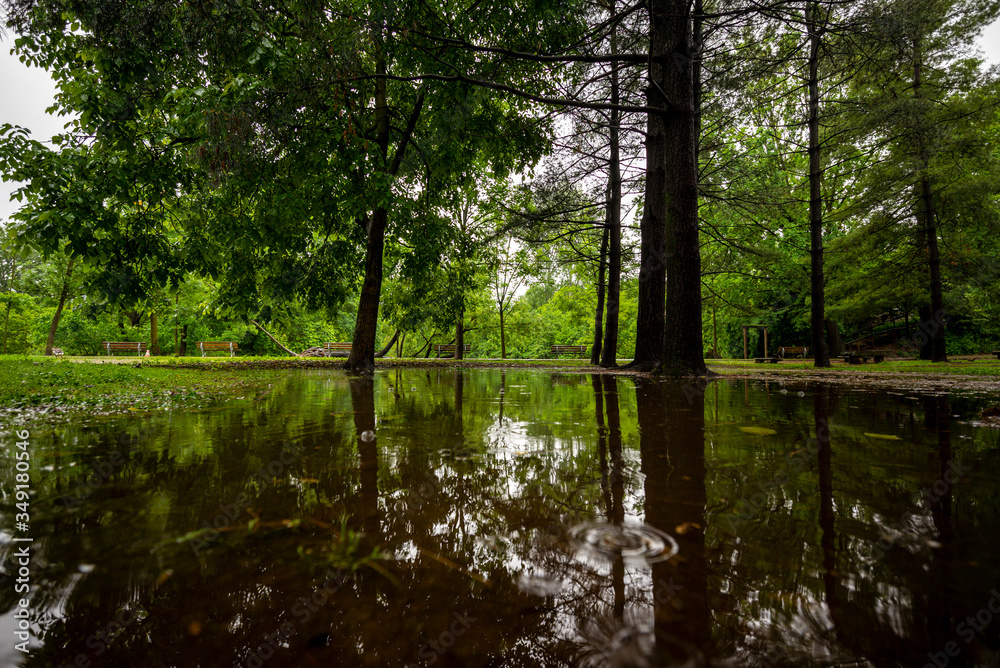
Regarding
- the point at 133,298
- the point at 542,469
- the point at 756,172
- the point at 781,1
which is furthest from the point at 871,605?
the point at 756,172

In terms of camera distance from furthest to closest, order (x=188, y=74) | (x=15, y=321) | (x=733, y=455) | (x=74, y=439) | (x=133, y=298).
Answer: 1. (x=15, y=321)
2. (x=188, y=74)
3. (x=133, y=298)
4. (x=74, y=439)
5. (x=733, y=455)

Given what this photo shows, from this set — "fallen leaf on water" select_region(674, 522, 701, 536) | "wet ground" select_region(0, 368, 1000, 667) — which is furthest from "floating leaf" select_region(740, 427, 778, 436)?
"fallen leaf on water" select_region(674, 522, 701, 536)

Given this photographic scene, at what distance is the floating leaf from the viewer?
2.46 meters

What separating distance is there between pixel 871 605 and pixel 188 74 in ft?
29.8

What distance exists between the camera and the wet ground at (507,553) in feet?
2.38

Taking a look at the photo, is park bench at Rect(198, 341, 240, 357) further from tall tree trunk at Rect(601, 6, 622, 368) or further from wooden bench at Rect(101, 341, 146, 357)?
tall tree trunk at Rect(601, 6, 622, 368)

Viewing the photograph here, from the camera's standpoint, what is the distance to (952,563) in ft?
3.15

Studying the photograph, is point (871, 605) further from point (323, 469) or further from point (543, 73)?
point (543, 73)

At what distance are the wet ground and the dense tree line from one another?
4.45m

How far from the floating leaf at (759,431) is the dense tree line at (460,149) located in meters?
3.93

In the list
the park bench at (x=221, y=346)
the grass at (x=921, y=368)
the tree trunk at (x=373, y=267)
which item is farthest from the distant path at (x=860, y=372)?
the park bench at (x=221, y=346)

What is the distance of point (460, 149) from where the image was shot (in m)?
8.21

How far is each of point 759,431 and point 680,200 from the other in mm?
4831

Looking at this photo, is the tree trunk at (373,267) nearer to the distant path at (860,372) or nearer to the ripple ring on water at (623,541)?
the distant path at (860,372)
